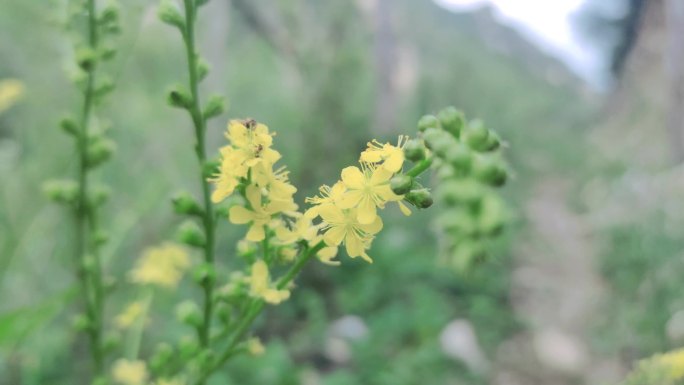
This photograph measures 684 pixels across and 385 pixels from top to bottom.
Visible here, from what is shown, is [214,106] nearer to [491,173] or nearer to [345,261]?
[491,173]

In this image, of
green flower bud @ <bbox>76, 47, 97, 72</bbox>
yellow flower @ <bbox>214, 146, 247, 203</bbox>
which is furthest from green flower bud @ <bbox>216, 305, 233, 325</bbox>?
green flower bud @ <bbox>76, 47, 97, 72</bbox>

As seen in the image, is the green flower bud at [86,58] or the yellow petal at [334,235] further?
the green flower bud at [86,58]

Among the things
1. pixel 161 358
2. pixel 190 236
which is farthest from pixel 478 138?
pixel 161 358

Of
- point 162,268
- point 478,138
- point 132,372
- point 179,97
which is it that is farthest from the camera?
point 162,268

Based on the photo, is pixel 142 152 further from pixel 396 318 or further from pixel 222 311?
pixel 222 311

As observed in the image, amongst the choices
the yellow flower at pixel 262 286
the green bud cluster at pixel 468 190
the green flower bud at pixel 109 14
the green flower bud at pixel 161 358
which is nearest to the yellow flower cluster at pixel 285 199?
the yellow flower at pixel 262 286

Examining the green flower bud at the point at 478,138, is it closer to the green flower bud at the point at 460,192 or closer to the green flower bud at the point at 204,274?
the green flower bud at the point at 460,192
